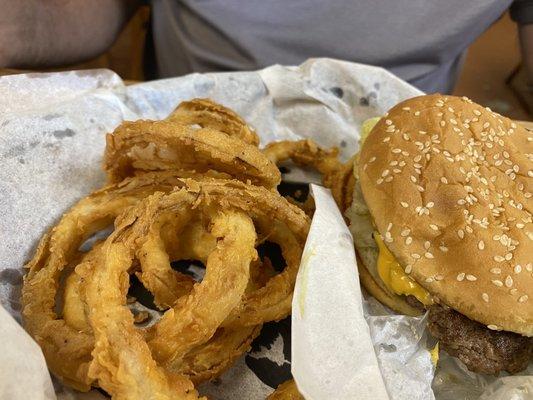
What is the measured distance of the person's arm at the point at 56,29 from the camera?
5.58 feet

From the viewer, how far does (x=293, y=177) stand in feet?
5.44

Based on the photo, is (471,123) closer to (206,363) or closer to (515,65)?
(206,363)

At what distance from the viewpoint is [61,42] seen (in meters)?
1.83

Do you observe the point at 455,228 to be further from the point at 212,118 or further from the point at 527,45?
the point at 527,45

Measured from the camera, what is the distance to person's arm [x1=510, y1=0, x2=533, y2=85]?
200cm

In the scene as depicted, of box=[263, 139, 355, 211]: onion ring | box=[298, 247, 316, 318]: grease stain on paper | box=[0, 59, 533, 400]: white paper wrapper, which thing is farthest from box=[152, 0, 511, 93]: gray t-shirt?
box=[298, 247, 316, 318]: grease stain on paper

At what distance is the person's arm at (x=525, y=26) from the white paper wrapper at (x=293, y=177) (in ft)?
2.11

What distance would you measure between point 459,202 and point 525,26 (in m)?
1.16

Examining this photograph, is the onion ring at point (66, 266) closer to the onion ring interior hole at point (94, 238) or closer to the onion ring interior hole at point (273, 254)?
the onion ring interior hole at point (94, 238)

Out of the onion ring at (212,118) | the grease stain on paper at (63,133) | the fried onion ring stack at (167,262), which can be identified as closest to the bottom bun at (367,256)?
the fried onion ring stack at (167,262)

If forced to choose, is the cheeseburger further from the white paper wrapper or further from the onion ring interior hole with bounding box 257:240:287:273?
the onion ring interior hole with bounding box 257:240:287:273

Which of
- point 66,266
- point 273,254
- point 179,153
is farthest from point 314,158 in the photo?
point 66,266

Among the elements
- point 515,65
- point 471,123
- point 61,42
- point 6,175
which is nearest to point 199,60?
point 61,42

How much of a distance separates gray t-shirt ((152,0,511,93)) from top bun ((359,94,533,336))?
48 centimetres
